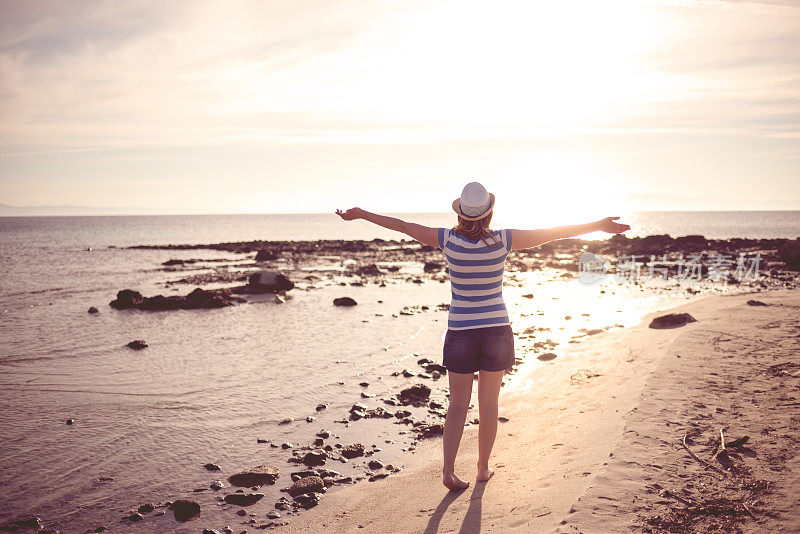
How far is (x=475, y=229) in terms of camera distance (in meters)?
4.97

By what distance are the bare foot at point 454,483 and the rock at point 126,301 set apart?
63.0 feet

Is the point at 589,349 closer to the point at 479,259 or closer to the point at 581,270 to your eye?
the point at 479,259

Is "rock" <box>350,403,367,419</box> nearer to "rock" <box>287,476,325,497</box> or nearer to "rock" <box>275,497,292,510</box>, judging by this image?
"rock" <box>287,476,325,497</box>

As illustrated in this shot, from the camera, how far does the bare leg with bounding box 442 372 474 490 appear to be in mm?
5285

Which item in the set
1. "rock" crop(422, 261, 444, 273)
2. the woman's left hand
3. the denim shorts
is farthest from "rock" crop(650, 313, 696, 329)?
"rock" crop(422, 261, 444, 273)

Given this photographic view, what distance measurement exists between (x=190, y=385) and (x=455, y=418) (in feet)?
23.4

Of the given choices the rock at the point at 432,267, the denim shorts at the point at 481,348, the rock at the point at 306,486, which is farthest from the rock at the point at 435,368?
the rock at the point at 432,267

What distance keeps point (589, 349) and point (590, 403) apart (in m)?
4.12

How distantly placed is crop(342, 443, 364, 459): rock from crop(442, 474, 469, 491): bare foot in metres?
1.91

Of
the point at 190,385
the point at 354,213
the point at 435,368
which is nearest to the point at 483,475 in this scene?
the point at 354,213

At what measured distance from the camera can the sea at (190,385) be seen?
6441mm

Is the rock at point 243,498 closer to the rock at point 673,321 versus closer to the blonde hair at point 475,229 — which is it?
the blonde hair at point 475,229

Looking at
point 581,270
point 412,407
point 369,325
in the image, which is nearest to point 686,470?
point 412,407

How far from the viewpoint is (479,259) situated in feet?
16.3
